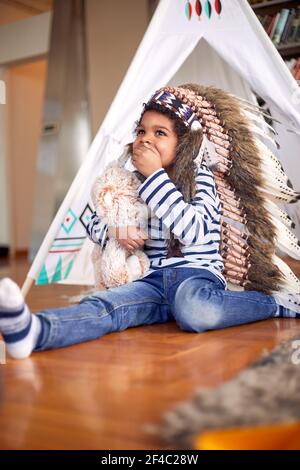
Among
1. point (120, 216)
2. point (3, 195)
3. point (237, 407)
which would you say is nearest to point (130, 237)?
point (120, 216)

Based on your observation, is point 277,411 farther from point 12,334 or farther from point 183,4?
point 183,4

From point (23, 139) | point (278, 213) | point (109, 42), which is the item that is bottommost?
point (278, 213)

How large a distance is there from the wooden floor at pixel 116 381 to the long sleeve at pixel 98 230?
0.86 ft

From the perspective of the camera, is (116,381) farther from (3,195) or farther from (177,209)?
(3,195)

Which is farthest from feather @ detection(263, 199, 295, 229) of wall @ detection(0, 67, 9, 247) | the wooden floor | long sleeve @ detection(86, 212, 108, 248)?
wall @ detection(0, 67, 9, 247)

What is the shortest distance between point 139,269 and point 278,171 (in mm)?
457

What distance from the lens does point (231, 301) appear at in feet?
4.28

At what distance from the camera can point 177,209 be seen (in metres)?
1.26

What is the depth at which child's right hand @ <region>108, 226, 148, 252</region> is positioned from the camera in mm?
1383

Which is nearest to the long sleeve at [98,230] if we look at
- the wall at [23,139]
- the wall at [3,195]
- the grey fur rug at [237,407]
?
the grey fur rug at [237,407]

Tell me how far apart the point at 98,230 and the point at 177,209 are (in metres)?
0.29

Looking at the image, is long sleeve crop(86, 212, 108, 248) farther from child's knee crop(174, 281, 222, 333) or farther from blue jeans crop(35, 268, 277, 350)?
child's knee crop(174, 281, 222, 333)

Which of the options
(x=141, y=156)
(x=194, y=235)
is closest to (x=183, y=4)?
(x=141, y=156)
